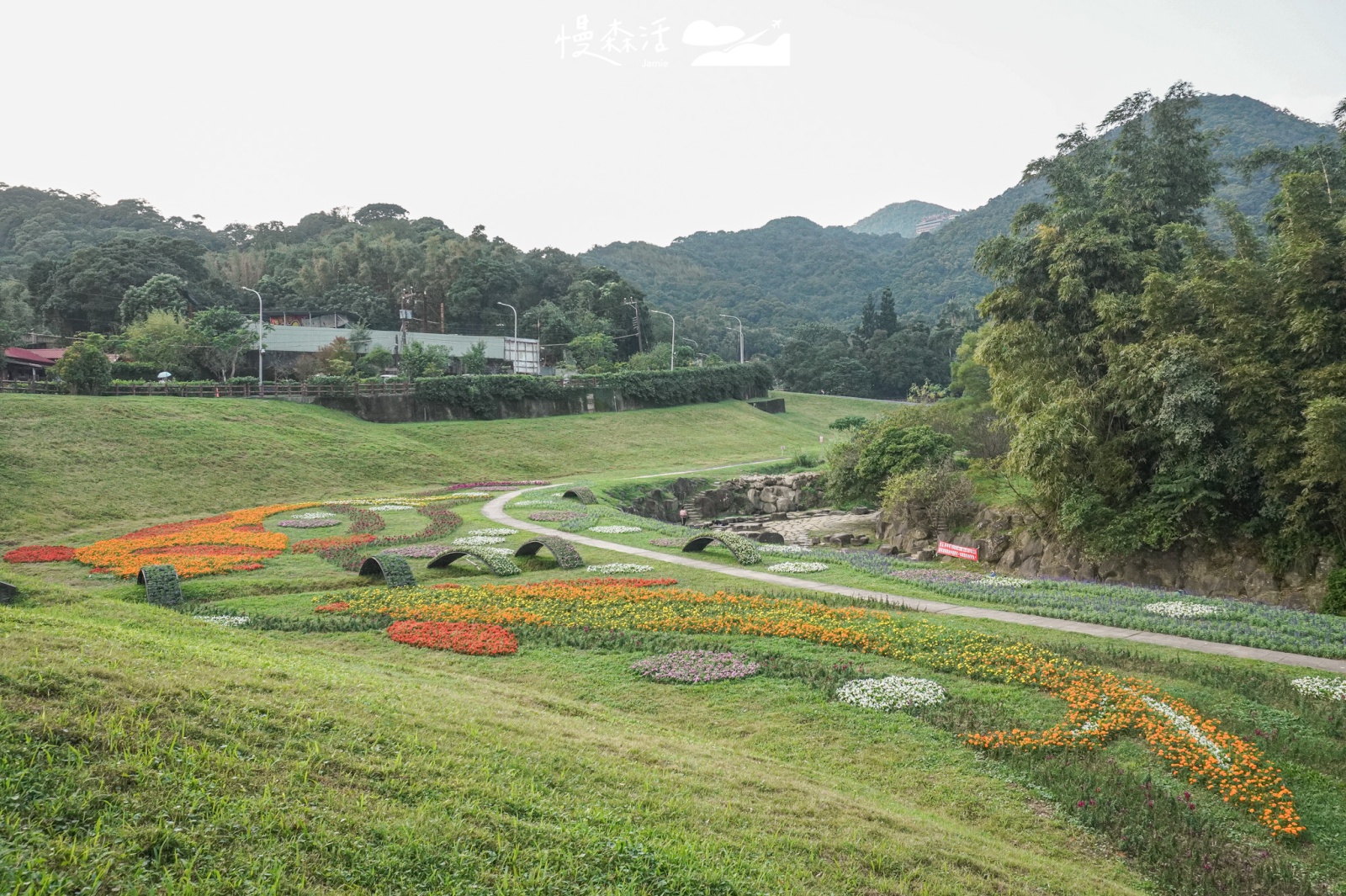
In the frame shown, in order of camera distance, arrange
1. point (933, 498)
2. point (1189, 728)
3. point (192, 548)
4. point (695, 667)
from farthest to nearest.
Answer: point (933, 498), point (192, 548), point (695, 667), point (1189, 728)

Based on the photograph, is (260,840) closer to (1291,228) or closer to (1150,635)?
(1150,635)

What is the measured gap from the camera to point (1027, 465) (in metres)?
25.5

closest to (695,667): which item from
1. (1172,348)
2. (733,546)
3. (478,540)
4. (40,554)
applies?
(733,546)

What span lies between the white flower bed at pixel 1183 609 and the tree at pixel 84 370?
48218mm

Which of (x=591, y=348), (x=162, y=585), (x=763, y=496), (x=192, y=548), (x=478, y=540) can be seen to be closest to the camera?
(x=162, y=585)

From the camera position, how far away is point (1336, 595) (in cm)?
1922

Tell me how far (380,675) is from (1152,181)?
29.7 m

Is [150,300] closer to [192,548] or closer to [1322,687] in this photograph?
[192,548]

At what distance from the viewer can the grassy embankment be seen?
210 inches

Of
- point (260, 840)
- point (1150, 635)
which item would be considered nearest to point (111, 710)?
point (260, 840)

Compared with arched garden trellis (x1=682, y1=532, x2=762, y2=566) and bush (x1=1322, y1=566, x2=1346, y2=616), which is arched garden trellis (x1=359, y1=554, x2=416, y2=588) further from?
bush (x1=1322, y1=566, x2=1346, y2=616)

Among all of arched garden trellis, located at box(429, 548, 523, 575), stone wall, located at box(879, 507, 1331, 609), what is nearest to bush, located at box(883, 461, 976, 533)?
stone wall, located at box(879, 507, 1331, 609)

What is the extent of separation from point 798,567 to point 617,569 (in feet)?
15.9

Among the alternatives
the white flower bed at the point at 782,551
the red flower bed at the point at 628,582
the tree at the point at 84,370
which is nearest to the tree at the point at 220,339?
the tree at the point at 84,370
